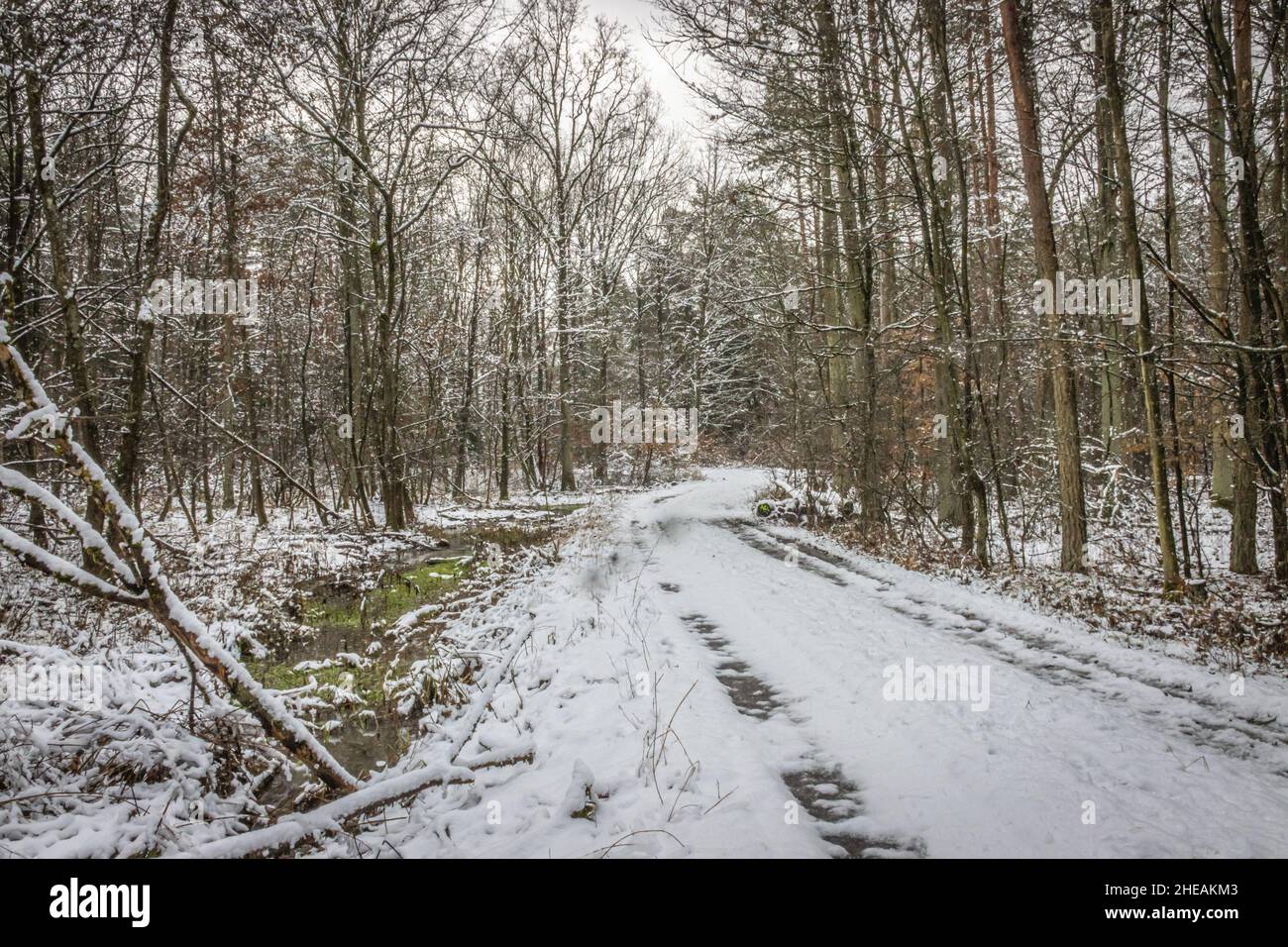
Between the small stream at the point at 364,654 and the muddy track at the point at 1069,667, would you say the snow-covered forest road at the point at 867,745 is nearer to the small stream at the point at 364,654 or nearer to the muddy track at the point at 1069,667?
the muddy track at the point at 1069,667

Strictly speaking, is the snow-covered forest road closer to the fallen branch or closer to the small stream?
the small stream

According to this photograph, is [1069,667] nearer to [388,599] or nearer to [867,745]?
[867,745]

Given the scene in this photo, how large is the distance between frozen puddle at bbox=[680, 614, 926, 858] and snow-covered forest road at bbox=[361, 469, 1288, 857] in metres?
0.01

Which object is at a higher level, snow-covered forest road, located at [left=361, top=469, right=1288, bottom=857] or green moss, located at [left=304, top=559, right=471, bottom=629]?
green moss, located at [left=304, top=559, right=471, bottom=629]

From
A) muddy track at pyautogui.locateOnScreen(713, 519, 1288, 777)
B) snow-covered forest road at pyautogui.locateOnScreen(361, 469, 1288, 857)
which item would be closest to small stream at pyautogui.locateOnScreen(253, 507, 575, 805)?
snow-covered forest road at pyautogui.locateOnScreen(361, 469, 1288, 857)

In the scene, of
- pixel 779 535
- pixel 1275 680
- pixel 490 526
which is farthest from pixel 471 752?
pixel 490 526

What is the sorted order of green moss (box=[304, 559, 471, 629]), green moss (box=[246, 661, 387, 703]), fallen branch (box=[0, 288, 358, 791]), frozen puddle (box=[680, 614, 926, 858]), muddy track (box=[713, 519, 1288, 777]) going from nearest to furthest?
1. fallen branch (box=[0, 288, 358, 791])
2. frozen puddle (box=[680, 614, 926, 858])
3. muddy track (box=[713, 519, 1288, 777])
4. green moss (box=[246, 661, 387, 703])
5. green moss (box=[304, 559, 471, 629])

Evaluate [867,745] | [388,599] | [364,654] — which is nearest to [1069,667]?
[867,745]

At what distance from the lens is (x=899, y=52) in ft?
33.6

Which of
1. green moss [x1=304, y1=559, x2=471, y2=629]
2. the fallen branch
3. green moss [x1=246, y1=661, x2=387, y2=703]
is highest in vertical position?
the fallen branch

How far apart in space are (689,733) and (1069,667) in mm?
3608

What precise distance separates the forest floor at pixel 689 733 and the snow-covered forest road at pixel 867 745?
0.02 metres

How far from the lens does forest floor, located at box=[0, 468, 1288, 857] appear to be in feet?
10.4

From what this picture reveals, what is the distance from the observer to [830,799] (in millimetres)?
3510
